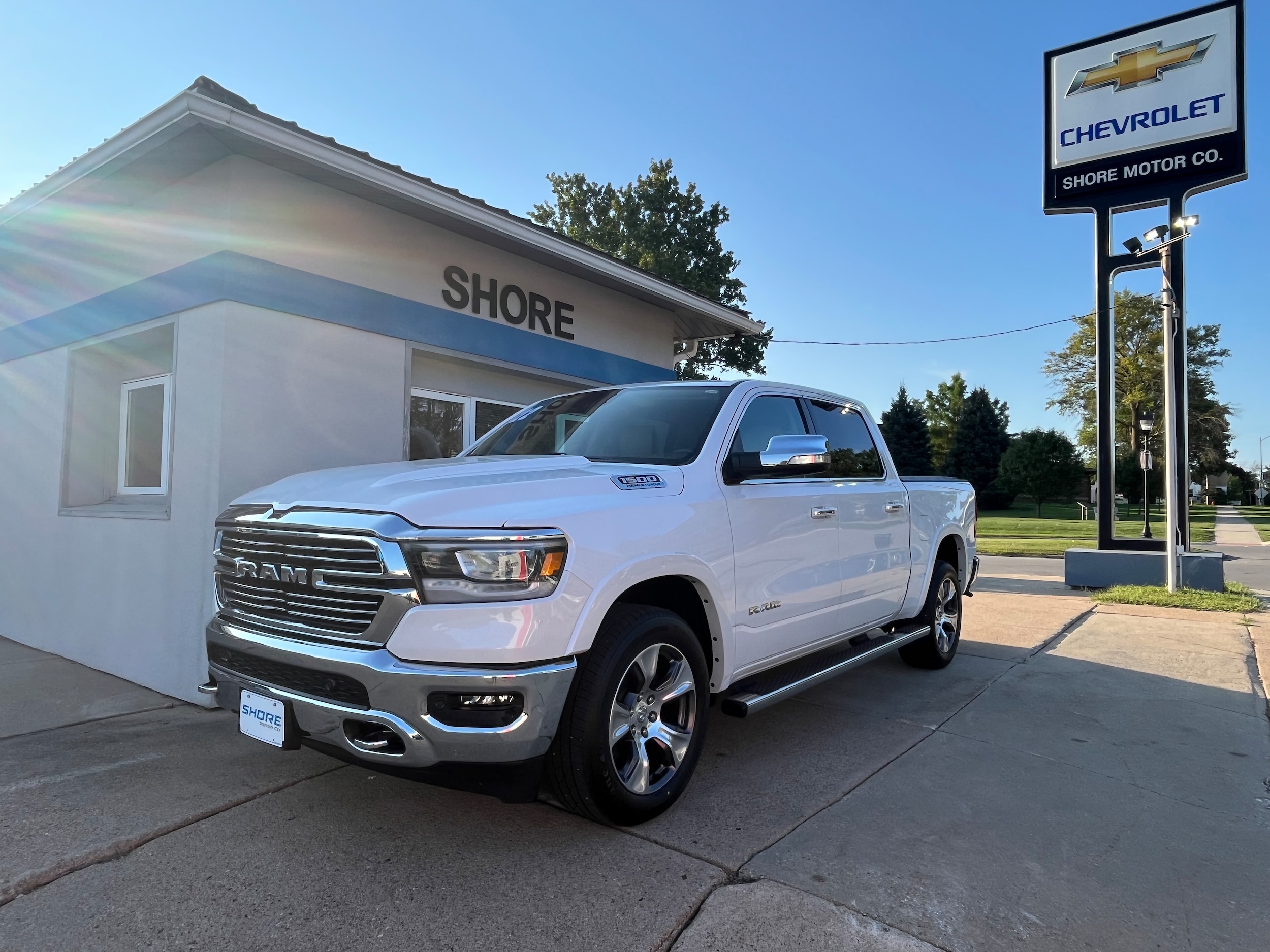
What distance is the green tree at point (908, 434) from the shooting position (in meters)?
48.1

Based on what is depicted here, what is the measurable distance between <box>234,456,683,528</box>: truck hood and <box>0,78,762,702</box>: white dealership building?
2.12m

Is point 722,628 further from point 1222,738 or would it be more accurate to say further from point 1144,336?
point 1144,336

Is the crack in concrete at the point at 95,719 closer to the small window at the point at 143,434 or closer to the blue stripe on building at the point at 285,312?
the small window at the point at 143,434

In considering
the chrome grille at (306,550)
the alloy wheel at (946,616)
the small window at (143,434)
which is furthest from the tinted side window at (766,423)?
the small window at (143,434)

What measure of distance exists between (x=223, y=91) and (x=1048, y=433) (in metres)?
49.9

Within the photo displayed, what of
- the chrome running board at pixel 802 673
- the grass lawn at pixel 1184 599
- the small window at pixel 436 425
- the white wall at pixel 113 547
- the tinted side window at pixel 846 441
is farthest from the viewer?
the grass lawn at pixel 1184 599

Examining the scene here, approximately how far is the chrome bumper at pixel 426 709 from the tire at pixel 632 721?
14cm

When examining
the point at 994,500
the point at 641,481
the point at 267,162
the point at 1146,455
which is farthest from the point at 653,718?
the point at 994,500

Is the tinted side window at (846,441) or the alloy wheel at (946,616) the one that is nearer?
the tinted side window at (846,441)

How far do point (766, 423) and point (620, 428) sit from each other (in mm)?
833

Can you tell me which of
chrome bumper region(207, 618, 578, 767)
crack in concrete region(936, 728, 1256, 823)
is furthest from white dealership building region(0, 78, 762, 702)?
crack in concrete region(936, 728, 1256, 823)

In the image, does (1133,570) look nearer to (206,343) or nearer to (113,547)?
(206,343)

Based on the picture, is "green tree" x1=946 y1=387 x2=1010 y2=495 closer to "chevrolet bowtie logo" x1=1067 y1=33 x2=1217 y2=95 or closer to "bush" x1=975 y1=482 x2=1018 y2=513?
"bush" x1=975 y1=482 x2=1018 y2=513

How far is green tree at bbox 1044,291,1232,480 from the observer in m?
46.8
